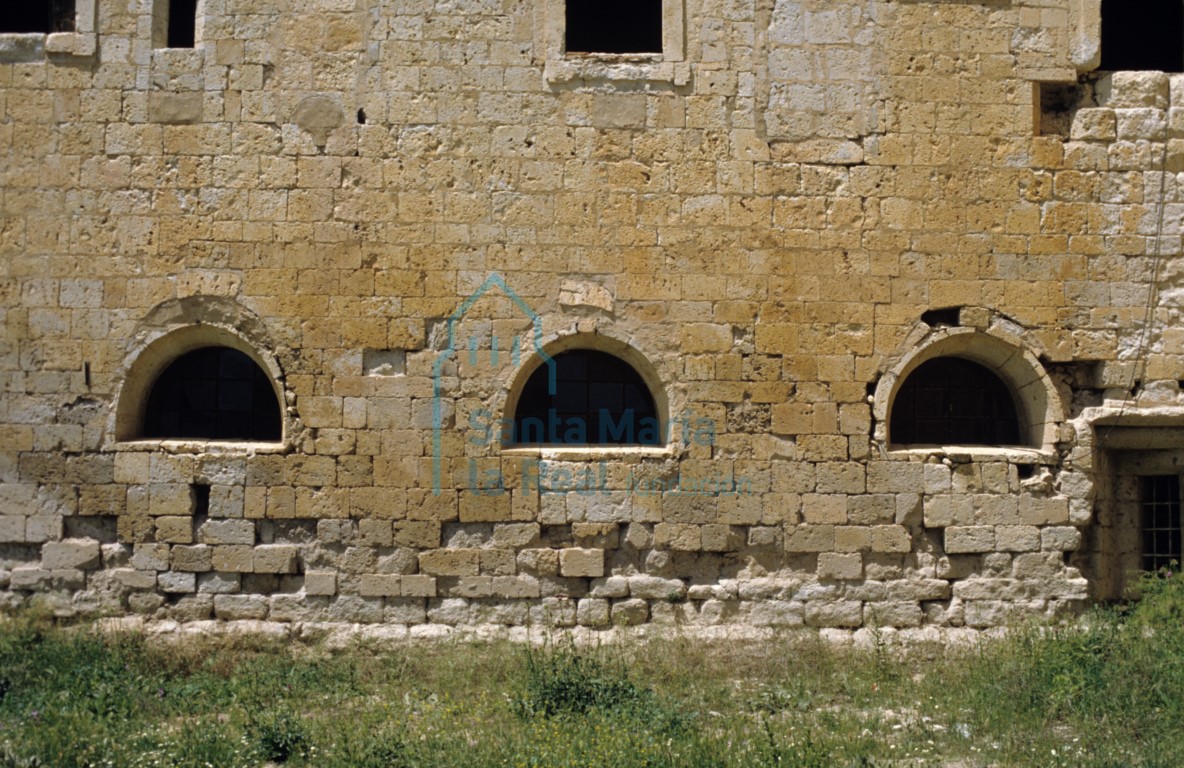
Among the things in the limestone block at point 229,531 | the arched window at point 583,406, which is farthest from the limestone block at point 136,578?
the arched window at point 583,406

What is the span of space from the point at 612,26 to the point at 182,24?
3835 mm

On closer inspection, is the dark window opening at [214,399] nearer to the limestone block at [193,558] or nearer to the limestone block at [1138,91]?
the limestone block at [193,558]

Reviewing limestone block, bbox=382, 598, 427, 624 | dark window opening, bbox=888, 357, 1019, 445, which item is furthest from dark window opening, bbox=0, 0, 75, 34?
dark window opening, bbox=888, 357, 1019, 445

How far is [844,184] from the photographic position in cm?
768

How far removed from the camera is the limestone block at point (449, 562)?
24.5ft

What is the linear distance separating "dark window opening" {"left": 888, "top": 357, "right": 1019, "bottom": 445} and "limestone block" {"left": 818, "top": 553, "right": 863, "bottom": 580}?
120 centimetres

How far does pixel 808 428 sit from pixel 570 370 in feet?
6.50

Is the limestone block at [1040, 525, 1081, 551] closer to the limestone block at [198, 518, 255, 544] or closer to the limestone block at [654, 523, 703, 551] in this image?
the limestone block at [654, 523, 703, 551]

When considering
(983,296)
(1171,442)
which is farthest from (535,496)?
(1171,442)

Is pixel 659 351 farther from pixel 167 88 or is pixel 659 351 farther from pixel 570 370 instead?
pixel 167 88

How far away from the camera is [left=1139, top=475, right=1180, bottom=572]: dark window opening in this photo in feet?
26.1

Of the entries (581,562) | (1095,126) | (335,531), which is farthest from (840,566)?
(1095,126)

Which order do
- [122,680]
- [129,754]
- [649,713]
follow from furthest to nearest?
[122,680], [649,713], [129,754]

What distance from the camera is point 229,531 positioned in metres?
7.48
